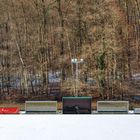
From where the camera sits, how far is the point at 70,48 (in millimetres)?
17859

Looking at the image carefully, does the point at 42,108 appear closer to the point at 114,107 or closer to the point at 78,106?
the point at 78,106

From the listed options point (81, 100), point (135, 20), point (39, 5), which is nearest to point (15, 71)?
point (39, 5)

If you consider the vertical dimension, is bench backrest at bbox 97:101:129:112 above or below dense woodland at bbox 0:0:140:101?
below

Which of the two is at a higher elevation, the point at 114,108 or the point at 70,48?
the point at 70,48

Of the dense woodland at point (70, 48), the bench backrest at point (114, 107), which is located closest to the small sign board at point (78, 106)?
the bench backrest at point (114, 107)
